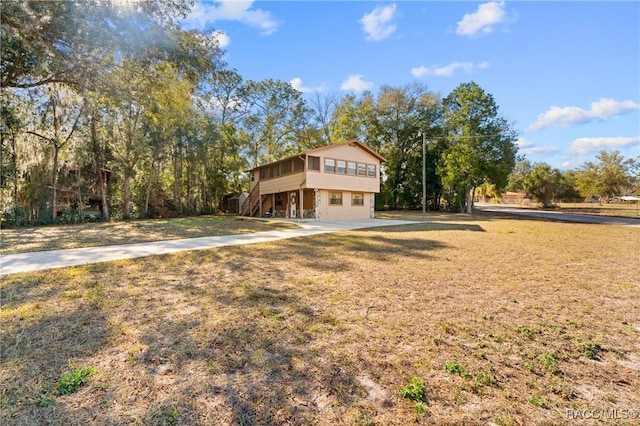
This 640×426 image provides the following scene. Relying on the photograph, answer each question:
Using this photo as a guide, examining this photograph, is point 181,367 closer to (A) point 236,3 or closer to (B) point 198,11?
(A) point 236,3

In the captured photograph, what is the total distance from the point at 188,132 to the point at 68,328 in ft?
71.1

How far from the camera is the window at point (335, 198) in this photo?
20062 mm

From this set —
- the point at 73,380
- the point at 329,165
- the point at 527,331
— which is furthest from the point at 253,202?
the point at 527,331

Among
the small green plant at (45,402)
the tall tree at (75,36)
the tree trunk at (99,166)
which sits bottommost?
the small green plant at (45,402)

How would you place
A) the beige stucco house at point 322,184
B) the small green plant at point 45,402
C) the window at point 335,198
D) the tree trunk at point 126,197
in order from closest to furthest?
the small green plant at point 45,402 < the beige stucco house at point 322,184 < the tree trunk at point 126,197 < the window at point 335,198

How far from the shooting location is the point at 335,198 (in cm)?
2030

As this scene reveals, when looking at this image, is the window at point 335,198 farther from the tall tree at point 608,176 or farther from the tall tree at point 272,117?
the tall tree at point 608,176

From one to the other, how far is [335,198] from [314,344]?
58.0 ft

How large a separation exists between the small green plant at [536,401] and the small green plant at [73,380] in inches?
131

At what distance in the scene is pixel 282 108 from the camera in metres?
30.4

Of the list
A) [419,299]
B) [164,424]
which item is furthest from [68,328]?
[419,299]

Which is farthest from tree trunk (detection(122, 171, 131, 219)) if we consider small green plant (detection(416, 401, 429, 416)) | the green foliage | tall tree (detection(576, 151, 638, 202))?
tall tree (detection(576, 151, 638, 202))

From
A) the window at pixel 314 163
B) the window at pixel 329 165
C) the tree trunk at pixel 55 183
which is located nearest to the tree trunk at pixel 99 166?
the tree trunk at pixel 55 183

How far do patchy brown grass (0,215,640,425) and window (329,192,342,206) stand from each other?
14649 millimetres
